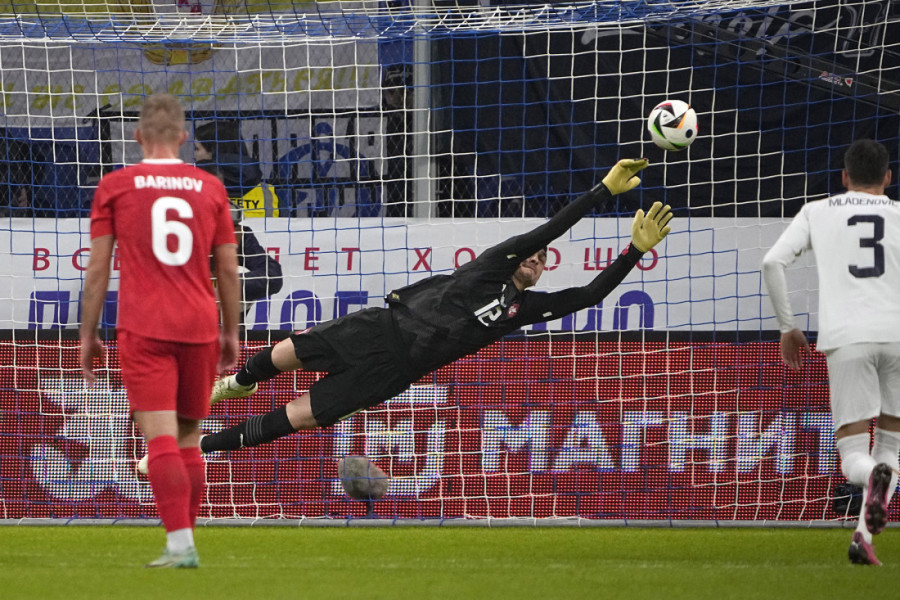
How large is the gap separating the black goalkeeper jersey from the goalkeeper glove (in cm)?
12

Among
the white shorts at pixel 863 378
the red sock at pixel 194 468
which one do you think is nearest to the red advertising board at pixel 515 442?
the white shorts at pixel 863 378

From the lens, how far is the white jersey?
560cm

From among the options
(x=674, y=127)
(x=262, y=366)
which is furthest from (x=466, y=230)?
(x=262, y=366)

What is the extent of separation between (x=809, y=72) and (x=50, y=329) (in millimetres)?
5757

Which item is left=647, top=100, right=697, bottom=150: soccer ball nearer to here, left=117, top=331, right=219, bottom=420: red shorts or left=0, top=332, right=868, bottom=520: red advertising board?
left=0, top=332, right=868, bottom=520: red advertising board

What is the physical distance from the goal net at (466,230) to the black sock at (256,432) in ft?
4.66

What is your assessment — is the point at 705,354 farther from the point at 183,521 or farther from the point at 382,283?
the point at 183,521

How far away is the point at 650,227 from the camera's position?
6762 mm

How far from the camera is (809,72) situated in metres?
9.82

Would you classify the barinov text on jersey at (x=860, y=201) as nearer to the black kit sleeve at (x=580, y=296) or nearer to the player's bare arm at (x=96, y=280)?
the black kit sleeve at (x=580, y=296)

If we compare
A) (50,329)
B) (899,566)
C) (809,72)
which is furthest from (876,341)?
(50,329)

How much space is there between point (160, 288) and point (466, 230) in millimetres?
4478

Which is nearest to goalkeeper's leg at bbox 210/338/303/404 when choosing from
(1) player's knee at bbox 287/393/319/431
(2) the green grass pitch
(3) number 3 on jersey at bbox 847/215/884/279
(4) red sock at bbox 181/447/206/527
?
(1) player's knee at bbox 287/393/319/431

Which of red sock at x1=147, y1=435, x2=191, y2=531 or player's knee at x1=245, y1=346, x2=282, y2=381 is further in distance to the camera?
player's knee at x1=245, y1=346, x2=282, y2=381
